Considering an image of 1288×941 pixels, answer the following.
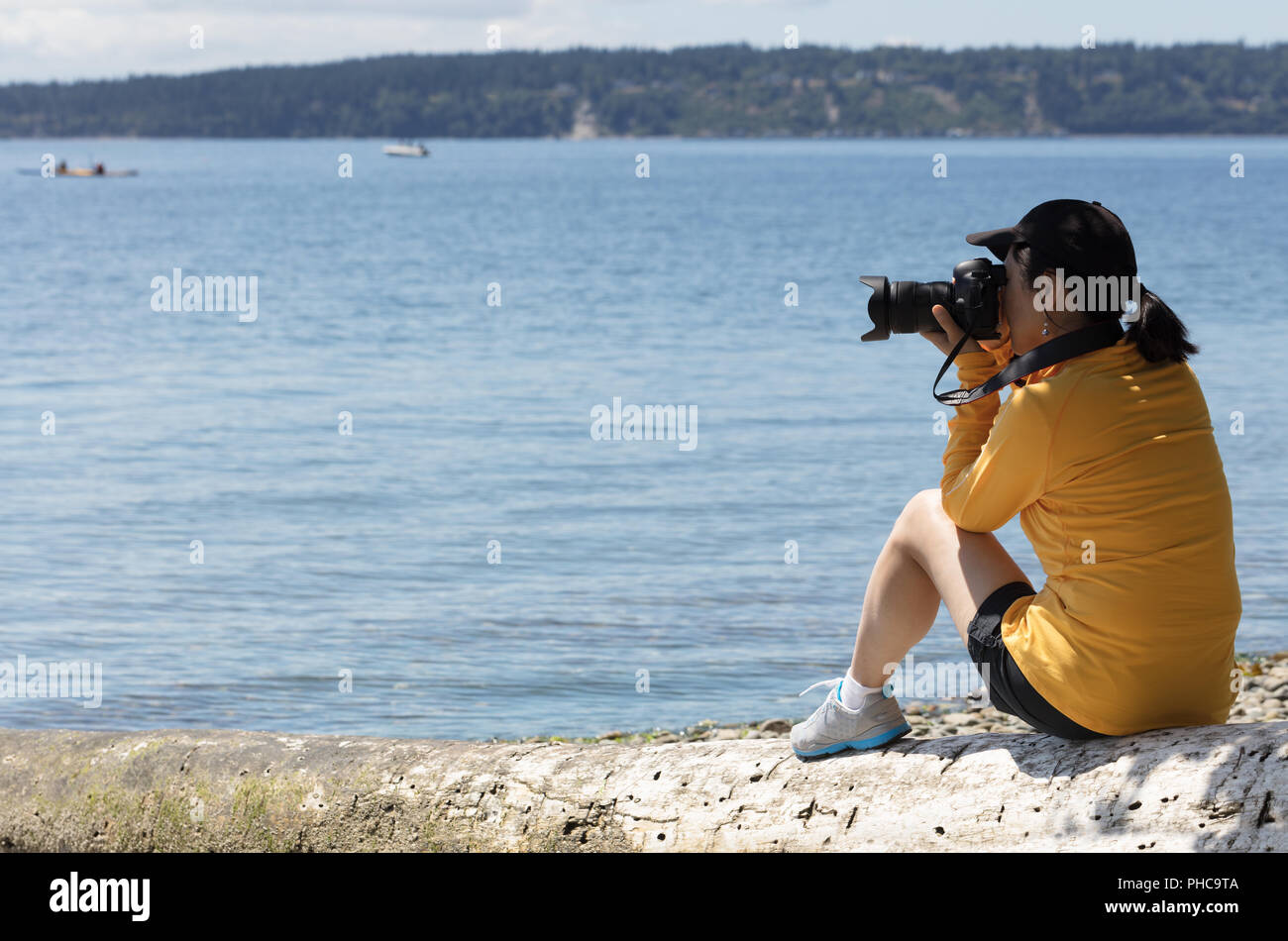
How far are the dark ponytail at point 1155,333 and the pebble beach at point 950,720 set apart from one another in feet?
10.1

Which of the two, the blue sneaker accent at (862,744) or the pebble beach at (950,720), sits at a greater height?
the blue sneaker accent at (862,744)

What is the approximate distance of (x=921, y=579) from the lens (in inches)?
127

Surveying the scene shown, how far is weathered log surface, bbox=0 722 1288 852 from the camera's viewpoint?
2875 millimetres

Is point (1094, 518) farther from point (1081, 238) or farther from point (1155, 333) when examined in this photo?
point (1081, 238)

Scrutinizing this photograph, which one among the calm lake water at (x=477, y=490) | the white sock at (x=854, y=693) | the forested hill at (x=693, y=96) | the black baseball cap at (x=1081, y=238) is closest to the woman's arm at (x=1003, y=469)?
the black baseball cap at (x=1081, y=238)

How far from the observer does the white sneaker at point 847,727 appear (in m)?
3.31

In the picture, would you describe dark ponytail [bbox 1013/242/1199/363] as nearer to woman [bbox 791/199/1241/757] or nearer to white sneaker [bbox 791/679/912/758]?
woman [bbox 791/199/1241/757]

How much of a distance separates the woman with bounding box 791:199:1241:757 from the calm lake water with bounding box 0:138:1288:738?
139 inches

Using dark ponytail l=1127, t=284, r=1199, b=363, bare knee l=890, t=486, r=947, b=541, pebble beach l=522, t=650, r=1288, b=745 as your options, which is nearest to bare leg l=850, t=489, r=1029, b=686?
bare knee l=890, t=486, r=947, b=541

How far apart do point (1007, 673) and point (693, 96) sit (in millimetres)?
142205

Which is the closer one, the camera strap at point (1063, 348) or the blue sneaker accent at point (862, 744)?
the camera strap at point (1063, 348)

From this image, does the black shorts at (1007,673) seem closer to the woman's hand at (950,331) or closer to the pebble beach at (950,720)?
the woman's hand at (950,331)
